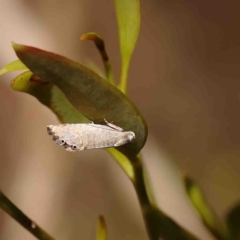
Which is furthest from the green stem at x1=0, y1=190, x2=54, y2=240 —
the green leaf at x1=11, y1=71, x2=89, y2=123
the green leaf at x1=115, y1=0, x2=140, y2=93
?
the green leaf at x1=115, y1=0, x2=140, y2=93

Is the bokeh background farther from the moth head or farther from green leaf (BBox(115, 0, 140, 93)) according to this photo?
the moth head

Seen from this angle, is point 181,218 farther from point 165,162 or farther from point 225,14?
point 225,14

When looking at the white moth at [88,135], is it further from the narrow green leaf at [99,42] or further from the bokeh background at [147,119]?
the bokeh background at [147,119]

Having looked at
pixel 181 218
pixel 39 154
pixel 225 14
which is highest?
pixel 225 14

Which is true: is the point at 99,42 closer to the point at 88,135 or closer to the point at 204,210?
the point at 88,135

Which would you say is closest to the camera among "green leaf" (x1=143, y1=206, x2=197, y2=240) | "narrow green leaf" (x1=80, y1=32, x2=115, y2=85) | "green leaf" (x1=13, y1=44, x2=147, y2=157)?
"green leaf" (x1=13, y1=44, x2=147, y2=157)


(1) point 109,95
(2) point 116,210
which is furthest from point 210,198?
(1) point 109,95
